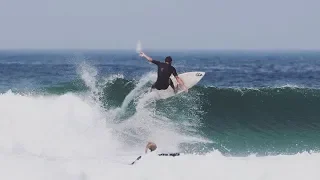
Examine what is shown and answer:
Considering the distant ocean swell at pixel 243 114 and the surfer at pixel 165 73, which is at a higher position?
the surfer at pixel 165 73

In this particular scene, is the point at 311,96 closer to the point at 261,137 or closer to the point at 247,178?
the point at 261,137

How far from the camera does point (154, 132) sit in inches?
601

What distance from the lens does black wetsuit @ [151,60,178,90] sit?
13578mm

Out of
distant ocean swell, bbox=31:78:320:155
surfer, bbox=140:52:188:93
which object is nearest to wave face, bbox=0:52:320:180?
distant ocean swell, bbox=31:78:320:155

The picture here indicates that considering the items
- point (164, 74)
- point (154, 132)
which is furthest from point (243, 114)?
point (164, 74)

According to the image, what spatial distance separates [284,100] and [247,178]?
12060 millimetres

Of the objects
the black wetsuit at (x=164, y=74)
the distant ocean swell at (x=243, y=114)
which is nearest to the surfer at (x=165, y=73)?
the black wetsuit at (x=164, y=74)

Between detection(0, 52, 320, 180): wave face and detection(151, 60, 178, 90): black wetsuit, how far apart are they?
1.34 m

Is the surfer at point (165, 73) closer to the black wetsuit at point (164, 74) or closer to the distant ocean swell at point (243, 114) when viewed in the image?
the black wetsuit at point (164, 74)

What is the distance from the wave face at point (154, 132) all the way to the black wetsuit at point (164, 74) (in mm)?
1339

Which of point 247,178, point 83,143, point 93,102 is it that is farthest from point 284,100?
point 247,178

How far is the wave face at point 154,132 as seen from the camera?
355 inches

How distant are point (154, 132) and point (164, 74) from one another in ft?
7.52

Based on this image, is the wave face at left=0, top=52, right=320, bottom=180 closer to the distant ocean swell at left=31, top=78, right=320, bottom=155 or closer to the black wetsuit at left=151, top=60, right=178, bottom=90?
the distant ocean swell at left=31, top=78, right=320, bottom=155
